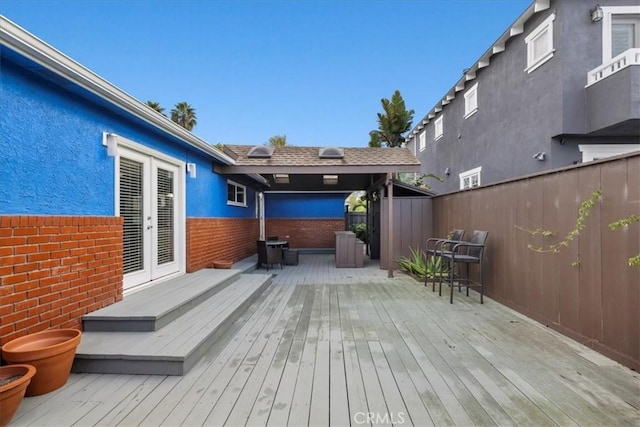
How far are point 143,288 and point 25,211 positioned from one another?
2056mm

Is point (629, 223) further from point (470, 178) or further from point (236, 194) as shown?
point (236, 194)

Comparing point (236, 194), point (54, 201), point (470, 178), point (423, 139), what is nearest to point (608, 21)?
point (470, 178)

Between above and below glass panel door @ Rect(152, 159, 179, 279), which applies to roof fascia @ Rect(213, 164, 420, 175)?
above

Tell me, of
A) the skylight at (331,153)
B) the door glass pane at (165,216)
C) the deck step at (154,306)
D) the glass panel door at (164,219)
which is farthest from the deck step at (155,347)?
the skylight at (331,153)

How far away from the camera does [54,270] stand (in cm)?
288

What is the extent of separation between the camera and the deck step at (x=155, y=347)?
8.49 ft

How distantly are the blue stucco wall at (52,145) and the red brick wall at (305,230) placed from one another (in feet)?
27.7

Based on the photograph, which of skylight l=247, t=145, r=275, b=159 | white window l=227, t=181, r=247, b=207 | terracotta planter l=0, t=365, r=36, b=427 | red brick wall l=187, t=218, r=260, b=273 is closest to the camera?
terracotta planter l=0, t=365, r=36, b=427

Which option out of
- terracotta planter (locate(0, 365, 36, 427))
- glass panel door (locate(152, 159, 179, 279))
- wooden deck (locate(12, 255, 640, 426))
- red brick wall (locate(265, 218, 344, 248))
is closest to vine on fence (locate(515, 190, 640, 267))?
Answer: wooden deck (locate(12, 255, 640, 426))

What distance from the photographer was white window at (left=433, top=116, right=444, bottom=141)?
12.3 metres

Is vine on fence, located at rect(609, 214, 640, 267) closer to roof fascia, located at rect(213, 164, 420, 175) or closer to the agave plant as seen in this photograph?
the agave plant

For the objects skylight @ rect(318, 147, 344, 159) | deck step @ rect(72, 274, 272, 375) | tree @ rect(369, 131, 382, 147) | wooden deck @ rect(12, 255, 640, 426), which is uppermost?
tree @ rect(369, 131, 382, 147)

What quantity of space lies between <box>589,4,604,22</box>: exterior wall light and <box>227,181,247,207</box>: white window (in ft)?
28.4

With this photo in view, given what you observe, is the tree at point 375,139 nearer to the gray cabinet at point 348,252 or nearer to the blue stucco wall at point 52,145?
the gray cabinet at point 348,252
